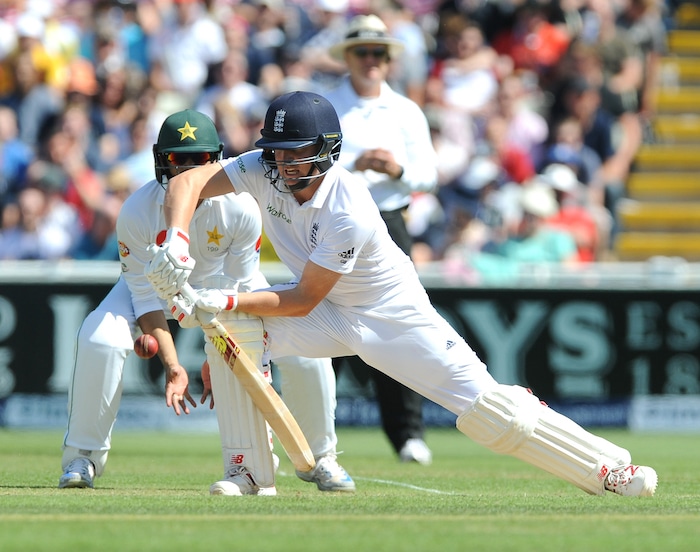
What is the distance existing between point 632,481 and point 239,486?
172cm

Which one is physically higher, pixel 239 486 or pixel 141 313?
pixel 141 313

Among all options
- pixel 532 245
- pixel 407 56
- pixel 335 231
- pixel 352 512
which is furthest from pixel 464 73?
pixel 352 512

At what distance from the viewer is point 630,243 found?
1412cm

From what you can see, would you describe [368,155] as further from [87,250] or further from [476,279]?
[87,250]

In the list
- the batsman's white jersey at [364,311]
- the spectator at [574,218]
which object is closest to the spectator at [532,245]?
the spectator at [574,218]

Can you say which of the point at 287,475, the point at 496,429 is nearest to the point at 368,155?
the point at 287,475

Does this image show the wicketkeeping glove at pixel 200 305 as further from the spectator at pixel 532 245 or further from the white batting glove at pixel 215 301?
the spectator at pixel 532 245

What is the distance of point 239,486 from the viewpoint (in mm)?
5840

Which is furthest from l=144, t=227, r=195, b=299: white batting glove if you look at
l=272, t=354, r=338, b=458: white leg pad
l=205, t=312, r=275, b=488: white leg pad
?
l=272, t=354, r=338, b=458: white leg pad

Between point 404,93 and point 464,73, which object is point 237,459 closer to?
point 404,93

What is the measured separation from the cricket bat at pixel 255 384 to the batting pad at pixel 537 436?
2.38 ft

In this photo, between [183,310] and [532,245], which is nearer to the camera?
[183,310]

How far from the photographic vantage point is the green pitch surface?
4.30m

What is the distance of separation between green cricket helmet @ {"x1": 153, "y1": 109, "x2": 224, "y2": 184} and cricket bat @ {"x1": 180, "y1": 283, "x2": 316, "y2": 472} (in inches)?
37.0
